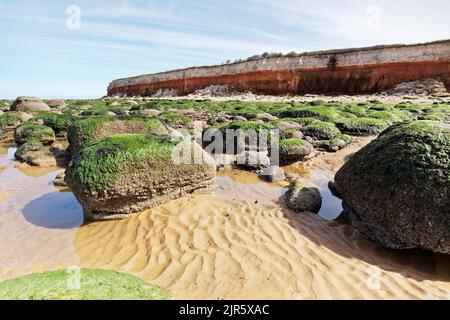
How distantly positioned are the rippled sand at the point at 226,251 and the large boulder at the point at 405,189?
0.30 metres

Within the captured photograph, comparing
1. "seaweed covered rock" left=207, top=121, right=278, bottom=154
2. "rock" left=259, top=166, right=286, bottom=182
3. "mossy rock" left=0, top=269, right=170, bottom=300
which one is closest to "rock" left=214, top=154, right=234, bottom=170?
"seaweed covered rock" left=207, top=121, right=278, bottom=154

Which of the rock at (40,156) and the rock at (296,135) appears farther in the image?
the rock at (296,135)

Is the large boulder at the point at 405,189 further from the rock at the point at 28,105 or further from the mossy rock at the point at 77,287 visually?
the rock at the point at 28,105

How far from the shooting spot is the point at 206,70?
45.3 metres

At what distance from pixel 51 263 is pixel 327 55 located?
35.5 metres

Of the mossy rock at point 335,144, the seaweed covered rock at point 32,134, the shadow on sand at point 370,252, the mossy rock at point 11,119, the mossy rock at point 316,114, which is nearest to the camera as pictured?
the shadow on sand at point 370,252

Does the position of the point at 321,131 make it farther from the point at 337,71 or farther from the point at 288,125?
the point at 337,71

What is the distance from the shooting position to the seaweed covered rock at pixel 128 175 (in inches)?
217

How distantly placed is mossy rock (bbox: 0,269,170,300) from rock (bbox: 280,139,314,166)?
670 cm

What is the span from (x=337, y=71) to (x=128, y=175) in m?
32.7

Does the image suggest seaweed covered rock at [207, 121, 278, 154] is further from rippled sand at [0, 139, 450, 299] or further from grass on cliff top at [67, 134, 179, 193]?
grass on cliff top at [67, 134, 179, 193]

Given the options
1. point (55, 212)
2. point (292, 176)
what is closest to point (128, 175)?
point (55, 212)

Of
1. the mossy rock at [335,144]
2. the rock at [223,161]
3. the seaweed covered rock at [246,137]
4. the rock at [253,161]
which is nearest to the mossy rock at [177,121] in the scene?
the seaweed covered rock at [246,137]

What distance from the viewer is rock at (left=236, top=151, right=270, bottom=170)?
Answer: 865 cm
